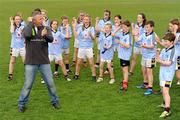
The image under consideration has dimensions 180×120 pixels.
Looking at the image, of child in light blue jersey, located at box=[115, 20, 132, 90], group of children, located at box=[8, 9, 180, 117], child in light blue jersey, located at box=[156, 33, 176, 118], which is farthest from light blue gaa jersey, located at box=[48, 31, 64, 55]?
child in light blue jersey, located at box=[156, 33, 176, 118]

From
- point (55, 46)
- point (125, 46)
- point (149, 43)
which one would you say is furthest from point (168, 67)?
point (55, 46)

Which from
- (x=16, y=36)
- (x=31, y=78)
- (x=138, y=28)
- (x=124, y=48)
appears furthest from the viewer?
(x=16, y=36)

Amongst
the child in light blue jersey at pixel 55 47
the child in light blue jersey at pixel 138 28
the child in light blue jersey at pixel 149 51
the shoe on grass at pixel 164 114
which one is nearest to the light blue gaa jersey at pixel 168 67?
the shoe on grass at pixel 164 114

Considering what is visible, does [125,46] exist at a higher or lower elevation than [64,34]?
lower

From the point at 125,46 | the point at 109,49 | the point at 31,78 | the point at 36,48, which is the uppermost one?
the point at 36,48

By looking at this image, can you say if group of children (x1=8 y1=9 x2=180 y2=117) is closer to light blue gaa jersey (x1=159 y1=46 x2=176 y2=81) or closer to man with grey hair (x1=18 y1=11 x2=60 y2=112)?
light blue gaa jersey (x1=159 y1=46 x2=176 y2=81)

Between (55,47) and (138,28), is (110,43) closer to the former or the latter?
(138,28)

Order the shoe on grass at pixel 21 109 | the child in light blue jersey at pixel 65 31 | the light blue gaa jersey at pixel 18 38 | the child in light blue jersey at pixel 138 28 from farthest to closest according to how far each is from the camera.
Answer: the child in light blue jersey at pixel 65 31
the light blue gaa jersey at pixel 18 38
the child in light blue jersey at pixel 138 28
the shoe on grass at pixel 21 109

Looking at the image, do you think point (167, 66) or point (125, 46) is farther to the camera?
point (125, 46)

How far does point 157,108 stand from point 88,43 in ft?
11.5

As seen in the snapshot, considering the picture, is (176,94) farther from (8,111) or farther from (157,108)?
(8,111)

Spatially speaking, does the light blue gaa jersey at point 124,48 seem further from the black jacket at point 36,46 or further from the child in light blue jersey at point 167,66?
the black jacket at point 36,46

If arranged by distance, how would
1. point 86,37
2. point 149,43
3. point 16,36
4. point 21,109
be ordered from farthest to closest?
1. point 86,37
2. point 16,36
3. point 149,43
4. point 21,109

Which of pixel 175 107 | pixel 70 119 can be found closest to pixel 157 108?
pixel 175 107
